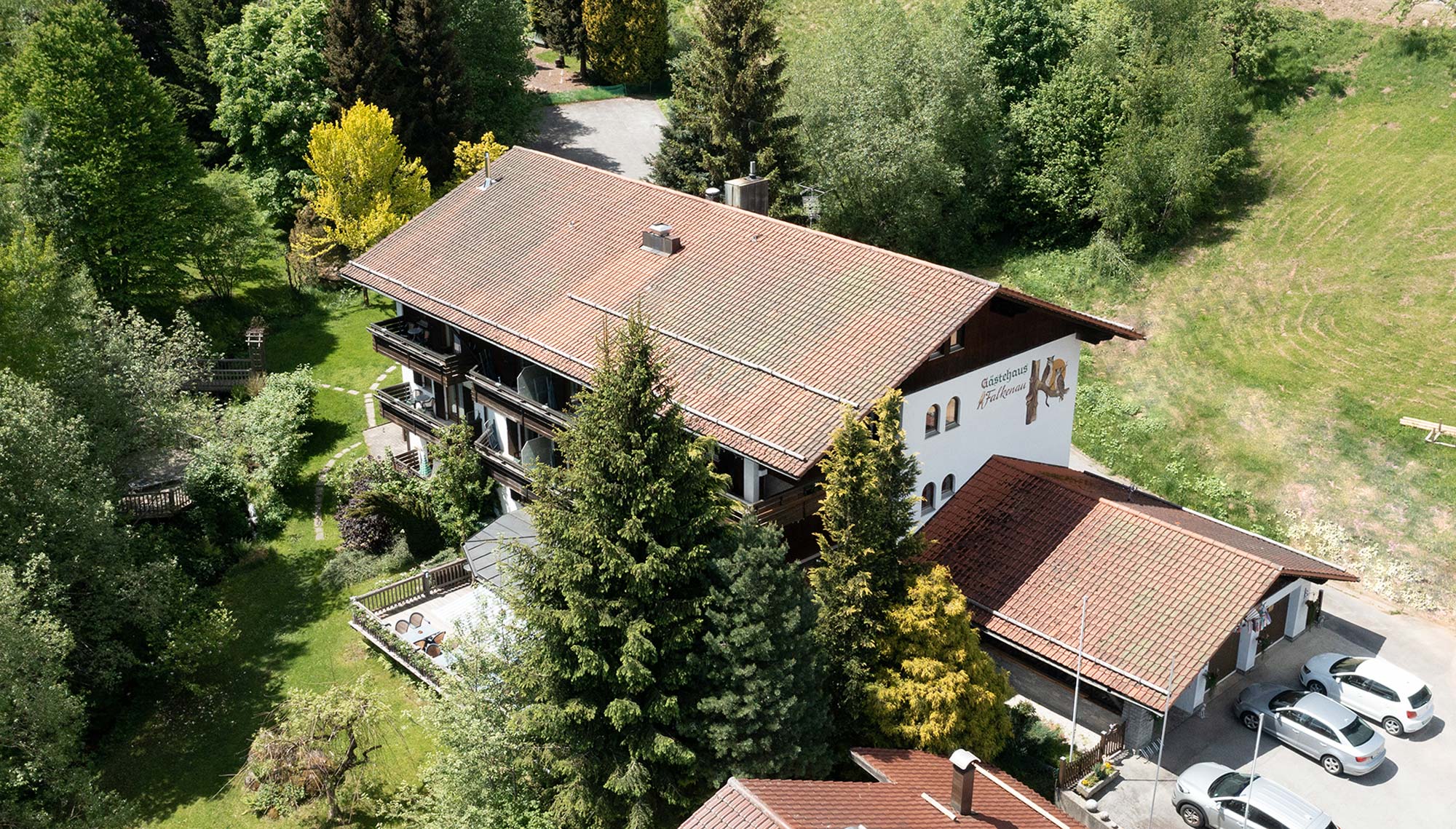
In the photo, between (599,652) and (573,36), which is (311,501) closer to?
(599,652)

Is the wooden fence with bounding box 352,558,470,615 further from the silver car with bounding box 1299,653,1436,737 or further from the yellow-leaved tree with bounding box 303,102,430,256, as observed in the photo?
the silver car with bounding box 1299,653,1436,737

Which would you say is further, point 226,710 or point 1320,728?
point 226,710

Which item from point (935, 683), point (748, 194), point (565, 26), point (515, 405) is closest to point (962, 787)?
point (935, 683)

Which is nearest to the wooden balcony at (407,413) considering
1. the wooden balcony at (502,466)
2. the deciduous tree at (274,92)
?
the wooden balcony at (502,466)

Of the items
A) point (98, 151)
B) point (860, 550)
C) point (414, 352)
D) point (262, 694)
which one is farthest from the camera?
point (98, 151)

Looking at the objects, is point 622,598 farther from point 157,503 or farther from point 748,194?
point 157,503
